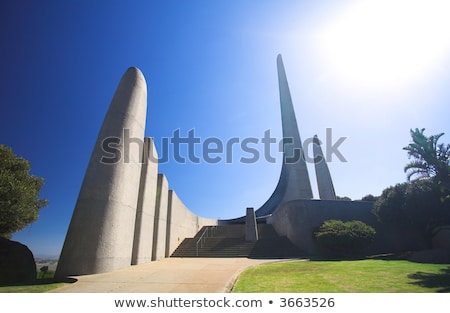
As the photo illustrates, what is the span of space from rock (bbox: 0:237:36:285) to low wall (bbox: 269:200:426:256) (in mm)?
13140

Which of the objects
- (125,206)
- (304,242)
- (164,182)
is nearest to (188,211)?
(164,182)

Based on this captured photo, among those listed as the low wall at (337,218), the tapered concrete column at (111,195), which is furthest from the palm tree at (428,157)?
the tapered concrete column at (111,195)

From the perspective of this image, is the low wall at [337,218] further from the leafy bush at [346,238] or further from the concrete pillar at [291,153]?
the concrete pillar at [291,153]

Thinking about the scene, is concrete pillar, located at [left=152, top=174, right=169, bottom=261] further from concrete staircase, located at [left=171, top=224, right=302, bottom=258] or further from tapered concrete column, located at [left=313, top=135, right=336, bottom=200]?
tapered concrete column, located at [left=313, top=135, right=336, bottom=200]

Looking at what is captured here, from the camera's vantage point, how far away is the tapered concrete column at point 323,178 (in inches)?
999

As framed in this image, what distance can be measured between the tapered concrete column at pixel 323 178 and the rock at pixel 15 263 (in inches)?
989

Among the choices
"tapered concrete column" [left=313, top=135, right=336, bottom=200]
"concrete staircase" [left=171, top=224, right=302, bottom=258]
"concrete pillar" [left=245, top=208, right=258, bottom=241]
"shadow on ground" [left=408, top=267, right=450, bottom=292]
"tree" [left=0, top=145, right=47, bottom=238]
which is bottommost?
"shadow on ground" [left=408, top=267, right=450, bottom=292]

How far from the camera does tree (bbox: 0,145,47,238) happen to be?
846 cm

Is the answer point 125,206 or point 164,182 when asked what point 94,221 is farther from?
point 164,182

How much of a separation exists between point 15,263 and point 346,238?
13955 millimetres

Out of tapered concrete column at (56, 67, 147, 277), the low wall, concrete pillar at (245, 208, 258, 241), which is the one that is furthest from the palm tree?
tapered concrete column at (56, 67, 147, 277)

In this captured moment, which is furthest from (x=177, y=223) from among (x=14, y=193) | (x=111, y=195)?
(x=14, y=193)
